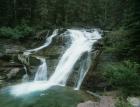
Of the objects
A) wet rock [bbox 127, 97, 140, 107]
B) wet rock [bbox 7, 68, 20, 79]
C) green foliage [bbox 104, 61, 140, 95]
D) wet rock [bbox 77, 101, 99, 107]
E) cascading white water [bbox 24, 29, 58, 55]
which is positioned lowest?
wet rock [bbox 77, 101, 99, 107]

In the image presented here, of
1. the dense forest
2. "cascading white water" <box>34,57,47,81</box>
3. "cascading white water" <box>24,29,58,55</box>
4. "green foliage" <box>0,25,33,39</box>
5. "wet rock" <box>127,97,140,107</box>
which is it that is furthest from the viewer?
"green foliage" <box>0,25,33,39</box>

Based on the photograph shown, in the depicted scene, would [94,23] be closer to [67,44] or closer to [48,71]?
[67,44]

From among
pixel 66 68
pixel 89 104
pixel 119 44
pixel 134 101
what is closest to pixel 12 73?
pixel 66 68

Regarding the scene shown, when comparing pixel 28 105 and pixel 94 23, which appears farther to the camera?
pixel 94 23

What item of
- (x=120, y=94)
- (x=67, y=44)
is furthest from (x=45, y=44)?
(x=120, y=94)

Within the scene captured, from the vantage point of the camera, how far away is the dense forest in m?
15.9

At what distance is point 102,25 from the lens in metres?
38.1

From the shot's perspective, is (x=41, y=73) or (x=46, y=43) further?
(x=46, y=43)

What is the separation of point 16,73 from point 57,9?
17.8m

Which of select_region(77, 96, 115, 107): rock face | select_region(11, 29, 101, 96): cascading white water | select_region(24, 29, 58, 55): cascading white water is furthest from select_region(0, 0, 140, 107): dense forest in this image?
select_region(24, 29, 58, 55): cascading white water

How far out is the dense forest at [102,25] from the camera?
1590 cm

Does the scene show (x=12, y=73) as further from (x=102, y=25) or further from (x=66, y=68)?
(x=102, y=25)

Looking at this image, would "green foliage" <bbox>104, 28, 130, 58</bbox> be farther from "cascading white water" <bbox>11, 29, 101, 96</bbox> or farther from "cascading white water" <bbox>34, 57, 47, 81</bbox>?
"cascading white water" <bbox>34, 57, 47, 81</bbox>

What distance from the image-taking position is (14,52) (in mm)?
23078
